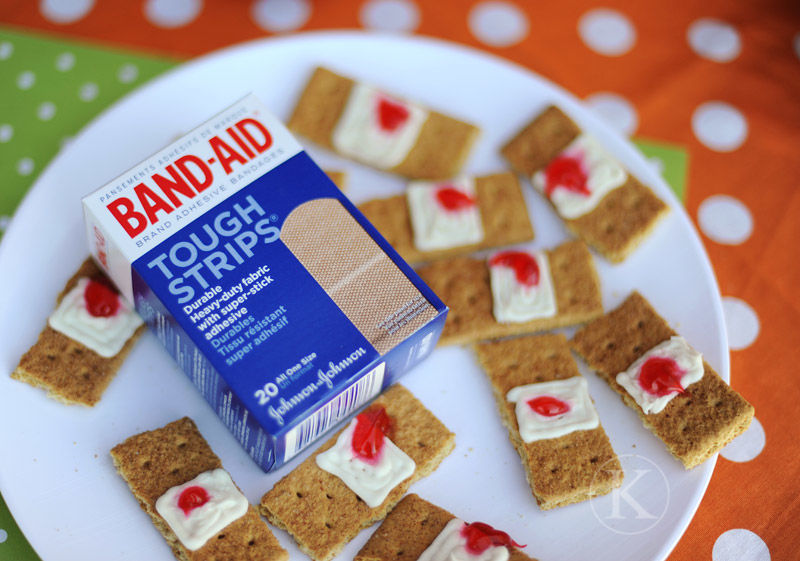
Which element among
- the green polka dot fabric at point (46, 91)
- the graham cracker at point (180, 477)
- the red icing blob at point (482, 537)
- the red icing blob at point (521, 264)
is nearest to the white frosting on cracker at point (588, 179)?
the red icing blob at point (521, 264)

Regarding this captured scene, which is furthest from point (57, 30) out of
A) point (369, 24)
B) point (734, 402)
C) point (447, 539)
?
point (734, 402)

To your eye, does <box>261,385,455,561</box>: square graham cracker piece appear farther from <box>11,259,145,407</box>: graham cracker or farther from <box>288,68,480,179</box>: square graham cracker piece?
<box>288,68,480,179</box>: square graham cracker piece

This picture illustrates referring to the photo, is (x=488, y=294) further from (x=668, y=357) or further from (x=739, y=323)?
(x=739, y=323)

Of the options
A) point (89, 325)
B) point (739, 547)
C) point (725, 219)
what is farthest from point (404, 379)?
point (725, 219)

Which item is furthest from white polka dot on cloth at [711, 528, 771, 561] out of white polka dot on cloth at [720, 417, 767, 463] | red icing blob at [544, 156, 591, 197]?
red icing blob at [544, 156, 591, 197]

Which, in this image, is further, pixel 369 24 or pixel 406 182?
pixel 369 24

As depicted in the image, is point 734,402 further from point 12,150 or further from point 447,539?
point 12,150

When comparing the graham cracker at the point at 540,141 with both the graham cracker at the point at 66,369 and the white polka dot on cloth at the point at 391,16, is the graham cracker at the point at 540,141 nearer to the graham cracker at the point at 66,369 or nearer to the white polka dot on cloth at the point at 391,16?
the white polka dot on cloth at the point at 391,16
